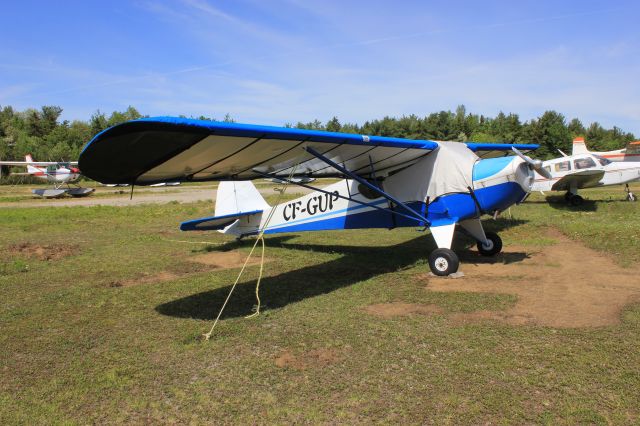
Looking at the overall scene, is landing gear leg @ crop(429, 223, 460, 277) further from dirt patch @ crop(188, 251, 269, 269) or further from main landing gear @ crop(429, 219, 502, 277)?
dirt patch @ crop(188, 251, 269, 269)

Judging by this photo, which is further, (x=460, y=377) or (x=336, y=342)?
(x=336, y=342)

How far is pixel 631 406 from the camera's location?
3.49 m

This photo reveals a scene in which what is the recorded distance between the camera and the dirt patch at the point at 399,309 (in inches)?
235

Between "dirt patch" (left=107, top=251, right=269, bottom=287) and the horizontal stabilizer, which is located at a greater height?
the horizontal stabilizer

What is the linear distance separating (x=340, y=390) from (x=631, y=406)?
2.33 m

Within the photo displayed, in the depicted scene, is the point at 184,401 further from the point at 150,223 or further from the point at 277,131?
the point at 150,223

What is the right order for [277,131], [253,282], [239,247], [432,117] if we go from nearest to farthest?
[277,131]
[253,282]
[239,247]
[432,117]

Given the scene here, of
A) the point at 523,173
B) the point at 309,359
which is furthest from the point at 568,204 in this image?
the point at 309,359

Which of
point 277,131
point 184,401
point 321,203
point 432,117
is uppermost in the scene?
point 432,117

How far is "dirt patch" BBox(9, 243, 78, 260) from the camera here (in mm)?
10438

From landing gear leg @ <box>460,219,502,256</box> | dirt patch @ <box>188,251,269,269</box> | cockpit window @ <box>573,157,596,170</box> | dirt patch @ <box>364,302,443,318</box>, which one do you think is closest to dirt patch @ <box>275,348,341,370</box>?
dirt patch @ <box>364,302,443,318</box>

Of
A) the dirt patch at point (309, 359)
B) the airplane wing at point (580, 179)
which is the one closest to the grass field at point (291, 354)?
the dirt patch at point (309, 359)

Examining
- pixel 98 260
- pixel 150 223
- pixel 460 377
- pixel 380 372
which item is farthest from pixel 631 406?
pixel 150 223

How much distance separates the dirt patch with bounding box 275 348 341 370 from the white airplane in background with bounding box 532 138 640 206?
16.6m
